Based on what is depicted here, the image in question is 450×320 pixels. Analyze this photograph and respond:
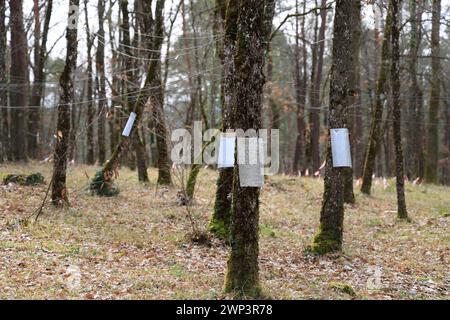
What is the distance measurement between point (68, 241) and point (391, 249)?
6.02m

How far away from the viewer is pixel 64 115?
38.1ft

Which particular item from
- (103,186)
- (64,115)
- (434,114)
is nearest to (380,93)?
(434,114)

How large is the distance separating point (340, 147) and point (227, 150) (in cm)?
205

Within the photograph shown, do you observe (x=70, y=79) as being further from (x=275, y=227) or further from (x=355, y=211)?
(x=355, y=211)

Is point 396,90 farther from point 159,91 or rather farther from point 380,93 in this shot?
point 159,91

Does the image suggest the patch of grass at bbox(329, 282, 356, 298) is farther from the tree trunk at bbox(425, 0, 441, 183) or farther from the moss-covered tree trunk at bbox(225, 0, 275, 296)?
the tree trunk at bbox(425, 0, 441, 183)

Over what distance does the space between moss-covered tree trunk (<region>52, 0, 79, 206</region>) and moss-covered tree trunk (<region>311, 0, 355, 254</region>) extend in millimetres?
5721

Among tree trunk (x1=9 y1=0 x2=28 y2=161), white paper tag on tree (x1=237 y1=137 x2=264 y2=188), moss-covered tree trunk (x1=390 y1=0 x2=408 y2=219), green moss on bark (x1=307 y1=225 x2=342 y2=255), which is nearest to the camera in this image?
white paper tag on tree (x1=237 y1=137 x2=264 y2=188)

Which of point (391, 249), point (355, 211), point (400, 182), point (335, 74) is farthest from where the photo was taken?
point (355, 211)

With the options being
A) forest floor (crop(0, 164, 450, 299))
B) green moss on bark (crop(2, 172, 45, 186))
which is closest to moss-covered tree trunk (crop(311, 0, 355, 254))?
forest floor (crop(0, 164, 450, 299))

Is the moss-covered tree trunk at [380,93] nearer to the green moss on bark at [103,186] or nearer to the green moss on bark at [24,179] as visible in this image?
the green moss on bark at [103,186]

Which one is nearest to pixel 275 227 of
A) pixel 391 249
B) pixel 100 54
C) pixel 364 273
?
pixel 391 249

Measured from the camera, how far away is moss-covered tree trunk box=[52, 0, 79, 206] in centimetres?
1142

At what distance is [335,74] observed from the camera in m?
9.07
